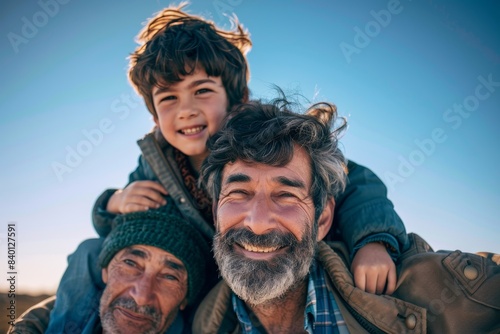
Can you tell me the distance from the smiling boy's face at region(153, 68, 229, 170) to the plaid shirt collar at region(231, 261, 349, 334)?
4.58 feet

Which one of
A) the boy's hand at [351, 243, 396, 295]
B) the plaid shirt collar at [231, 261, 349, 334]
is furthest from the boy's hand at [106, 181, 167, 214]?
the boy's hand at [351, 243, 396, 295]

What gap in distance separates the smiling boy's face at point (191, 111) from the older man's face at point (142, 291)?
985 mm

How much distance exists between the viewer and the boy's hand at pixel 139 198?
3609 mm

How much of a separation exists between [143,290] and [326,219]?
1430mm

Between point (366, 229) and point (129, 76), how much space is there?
9.12 feet

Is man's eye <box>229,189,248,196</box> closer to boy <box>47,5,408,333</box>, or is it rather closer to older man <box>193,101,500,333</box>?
older man <box>193,101,500,333</box>

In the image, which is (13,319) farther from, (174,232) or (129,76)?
(129,76)

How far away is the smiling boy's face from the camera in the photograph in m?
3.78

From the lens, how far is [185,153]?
3.90 metres

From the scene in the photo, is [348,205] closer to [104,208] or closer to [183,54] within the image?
[183,54]

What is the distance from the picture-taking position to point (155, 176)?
4039 mm

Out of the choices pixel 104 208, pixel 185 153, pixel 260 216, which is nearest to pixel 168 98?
pixel 185 153

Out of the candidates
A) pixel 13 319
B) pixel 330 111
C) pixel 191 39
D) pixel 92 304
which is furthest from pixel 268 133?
pixel 13 319

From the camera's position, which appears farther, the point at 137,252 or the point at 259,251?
the point at 137,252
